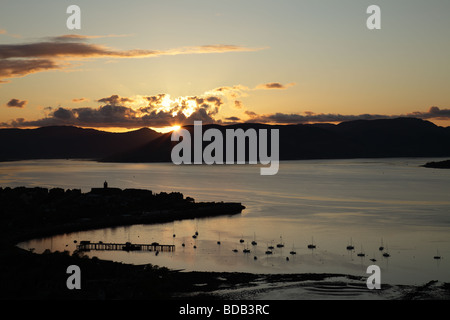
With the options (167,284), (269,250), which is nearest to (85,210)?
(269,250)

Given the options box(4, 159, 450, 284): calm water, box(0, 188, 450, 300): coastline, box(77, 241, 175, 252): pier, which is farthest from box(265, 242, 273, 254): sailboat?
box(77, 241, 175, 252): pier

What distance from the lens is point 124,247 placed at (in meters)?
52.5

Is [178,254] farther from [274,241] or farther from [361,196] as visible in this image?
[361,196]

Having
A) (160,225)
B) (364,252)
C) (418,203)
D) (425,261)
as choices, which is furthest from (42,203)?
(418,203)

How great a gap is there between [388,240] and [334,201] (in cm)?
4334

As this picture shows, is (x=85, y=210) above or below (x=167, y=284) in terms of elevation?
above

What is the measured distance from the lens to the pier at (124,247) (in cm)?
5192

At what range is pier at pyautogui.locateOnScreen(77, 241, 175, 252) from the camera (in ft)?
170

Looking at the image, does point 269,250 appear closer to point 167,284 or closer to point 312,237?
point 312,237

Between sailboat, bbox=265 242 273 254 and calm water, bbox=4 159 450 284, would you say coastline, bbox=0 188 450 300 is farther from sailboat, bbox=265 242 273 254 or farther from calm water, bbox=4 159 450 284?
sailboat, bbox=265 242 273 254

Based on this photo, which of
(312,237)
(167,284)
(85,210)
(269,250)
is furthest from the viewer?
(85,210)

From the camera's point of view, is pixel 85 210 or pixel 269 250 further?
pixel 85 210

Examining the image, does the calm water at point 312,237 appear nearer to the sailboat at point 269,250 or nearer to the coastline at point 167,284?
the sailboat at point 269,250
